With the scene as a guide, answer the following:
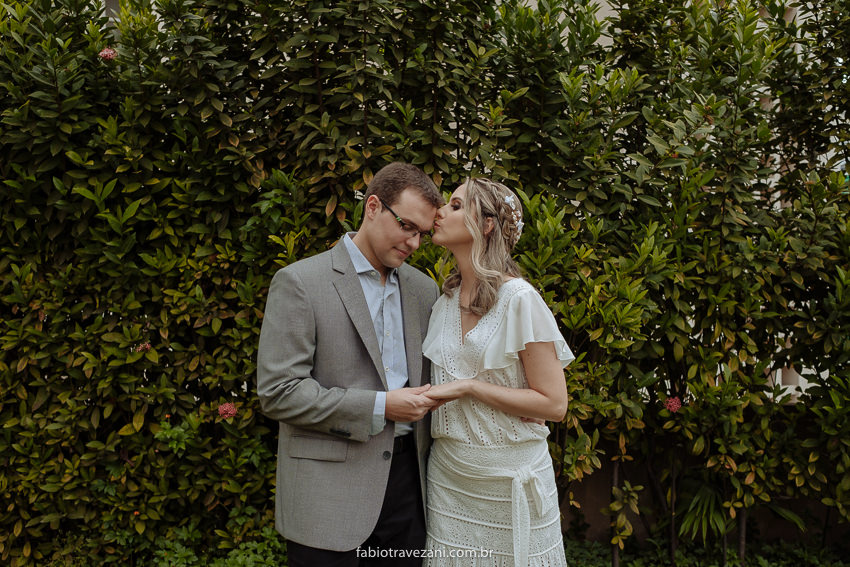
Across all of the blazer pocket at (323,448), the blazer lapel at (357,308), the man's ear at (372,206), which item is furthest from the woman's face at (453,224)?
the blazer pocket at (323,448)

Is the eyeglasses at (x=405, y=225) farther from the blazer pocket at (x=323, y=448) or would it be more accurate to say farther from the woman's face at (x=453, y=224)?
the blazer pocket at (x=323, y=448)

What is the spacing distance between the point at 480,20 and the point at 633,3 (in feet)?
3.29

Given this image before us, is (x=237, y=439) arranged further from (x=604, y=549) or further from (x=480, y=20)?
(x=480, y=20)

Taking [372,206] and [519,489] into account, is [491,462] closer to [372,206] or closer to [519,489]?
[519,489]

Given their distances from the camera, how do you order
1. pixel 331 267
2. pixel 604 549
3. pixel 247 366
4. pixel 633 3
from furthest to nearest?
pixel 604 549 → pixel 633 3 → pixel 247 366 → pixel 331 267

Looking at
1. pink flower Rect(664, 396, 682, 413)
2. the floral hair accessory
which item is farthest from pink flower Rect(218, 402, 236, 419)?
pink flower Rect(664, 396, 682, 413)

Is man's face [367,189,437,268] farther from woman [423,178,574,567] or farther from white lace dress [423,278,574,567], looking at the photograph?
white lace dress [423,278,574,567]

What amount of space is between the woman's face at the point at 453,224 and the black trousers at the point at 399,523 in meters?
0.84

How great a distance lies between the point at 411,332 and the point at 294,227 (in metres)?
1.19

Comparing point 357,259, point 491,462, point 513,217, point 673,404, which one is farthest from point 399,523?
point 673,404

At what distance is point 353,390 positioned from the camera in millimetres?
2281

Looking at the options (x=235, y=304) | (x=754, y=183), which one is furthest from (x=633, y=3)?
(x=235, y=304)

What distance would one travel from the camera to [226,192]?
352 centimetres

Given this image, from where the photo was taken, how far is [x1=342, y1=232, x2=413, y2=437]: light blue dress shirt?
248 centimetres
